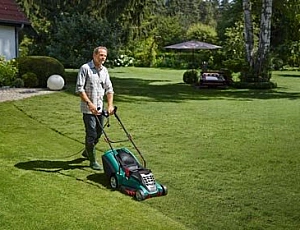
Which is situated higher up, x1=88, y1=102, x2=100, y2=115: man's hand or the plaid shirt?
the plaid shirt

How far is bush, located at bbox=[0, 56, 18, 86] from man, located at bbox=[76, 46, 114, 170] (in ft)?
33.6

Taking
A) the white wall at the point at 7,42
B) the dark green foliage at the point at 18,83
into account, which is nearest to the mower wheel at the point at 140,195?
the dark green foliage at the point at 18,83

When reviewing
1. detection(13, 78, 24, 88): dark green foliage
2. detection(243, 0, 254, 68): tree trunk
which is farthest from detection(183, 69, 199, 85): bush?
detection(13, 78, 24, 88): dark green foliage

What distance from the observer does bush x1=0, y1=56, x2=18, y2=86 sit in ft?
52.5

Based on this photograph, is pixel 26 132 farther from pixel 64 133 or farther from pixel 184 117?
pixel 184 117

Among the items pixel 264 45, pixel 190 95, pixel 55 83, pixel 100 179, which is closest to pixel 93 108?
pixel 100 179

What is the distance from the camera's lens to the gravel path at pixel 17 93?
13644mm

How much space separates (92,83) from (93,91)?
10cm

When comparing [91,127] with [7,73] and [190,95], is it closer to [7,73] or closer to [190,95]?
[7,73]

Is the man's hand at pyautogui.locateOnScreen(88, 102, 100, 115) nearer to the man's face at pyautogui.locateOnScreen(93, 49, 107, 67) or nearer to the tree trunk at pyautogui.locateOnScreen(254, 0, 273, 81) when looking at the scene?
the man's face at pyautogui.locateOnScreen(93, 49, 107, 67)

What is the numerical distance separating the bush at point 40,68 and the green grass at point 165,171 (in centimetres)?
443

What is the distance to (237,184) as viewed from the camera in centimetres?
611

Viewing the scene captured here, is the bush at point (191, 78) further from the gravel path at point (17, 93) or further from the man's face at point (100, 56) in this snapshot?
the man's face at point (100, 56)

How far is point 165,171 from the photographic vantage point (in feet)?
22.0
